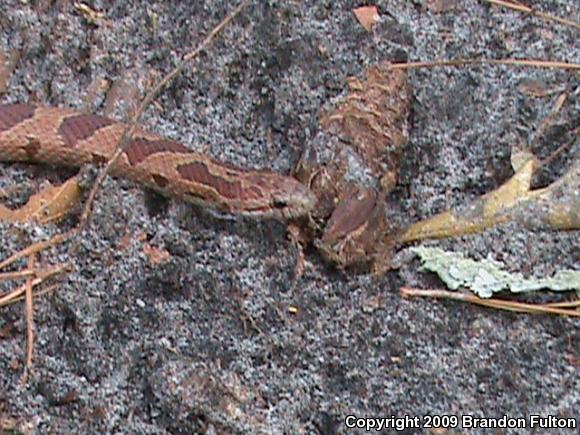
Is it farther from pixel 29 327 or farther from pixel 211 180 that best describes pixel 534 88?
pixel 29 327

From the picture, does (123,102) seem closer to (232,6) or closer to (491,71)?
(232,6)

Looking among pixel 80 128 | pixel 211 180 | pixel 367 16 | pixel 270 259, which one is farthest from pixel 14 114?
pixel 367 16

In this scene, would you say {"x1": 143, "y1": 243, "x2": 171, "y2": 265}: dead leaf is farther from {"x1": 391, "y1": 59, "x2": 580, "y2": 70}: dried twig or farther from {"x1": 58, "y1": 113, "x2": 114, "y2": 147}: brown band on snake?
{"x1": 391, "y1": 59, "x2": 580, "y2": 70}: dried twig

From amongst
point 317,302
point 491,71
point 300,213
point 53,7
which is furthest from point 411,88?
point 53,7

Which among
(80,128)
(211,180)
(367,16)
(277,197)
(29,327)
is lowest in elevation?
(29,327)

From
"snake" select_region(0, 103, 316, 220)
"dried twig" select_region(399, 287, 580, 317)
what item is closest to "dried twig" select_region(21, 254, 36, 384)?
"snake" select_region(0, 103, 316, 220)

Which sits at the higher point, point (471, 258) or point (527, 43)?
point (527, 43)

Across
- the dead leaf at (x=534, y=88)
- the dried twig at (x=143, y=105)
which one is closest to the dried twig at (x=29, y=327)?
the dried twig at (x=143, y=105)
